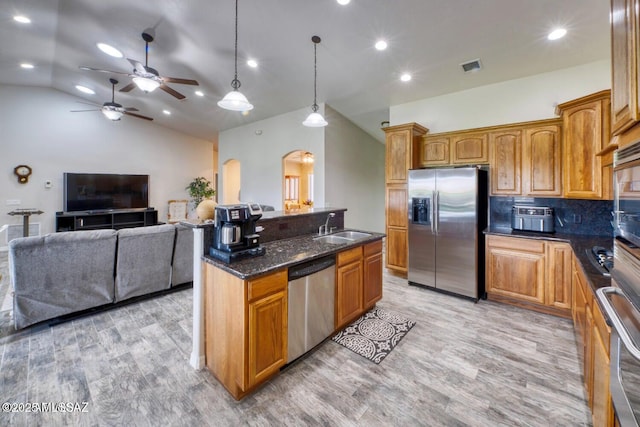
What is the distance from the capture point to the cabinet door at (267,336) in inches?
69.2

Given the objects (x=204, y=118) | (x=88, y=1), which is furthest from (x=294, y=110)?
(x=88, y=1)

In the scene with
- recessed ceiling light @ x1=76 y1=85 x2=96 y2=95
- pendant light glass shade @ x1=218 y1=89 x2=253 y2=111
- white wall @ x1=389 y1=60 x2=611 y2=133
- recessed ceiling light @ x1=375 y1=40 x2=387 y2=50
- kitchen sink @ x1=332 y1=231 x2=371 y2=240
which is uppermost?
recessed ceiling light @ x1=76 y1=85 x2=96 y2=95

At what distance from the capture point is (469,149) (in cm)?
381

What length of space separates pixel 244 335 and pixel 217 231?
2.60 feet

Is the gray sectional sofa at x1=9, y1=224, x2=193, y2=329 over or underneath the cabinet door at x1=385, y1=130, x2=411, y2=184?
underneath

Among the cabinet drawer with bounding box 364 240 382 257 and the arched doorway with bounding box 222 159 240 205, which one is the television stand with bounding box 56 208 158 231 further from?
the cabinet drawer with bounding box 364 240 382 257

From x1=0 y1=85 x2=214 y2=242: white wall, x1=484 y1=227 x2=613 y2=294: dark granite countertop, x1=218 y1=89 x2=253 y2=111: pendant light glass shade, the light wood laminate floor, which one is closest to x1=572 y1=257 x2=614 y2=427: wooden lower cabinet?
x1=484 y1=227 x2=613 y2=294: dark granite countertop

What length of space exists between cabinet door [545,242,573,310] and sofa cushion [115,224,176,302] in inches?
177

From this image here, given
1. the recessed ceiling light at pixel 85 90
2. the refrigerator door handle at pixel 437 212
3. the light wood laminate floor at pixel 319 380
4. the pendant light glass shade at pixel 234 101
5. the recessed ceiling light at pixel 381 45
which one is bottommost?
the light wood laminate floor at pixel 319 380

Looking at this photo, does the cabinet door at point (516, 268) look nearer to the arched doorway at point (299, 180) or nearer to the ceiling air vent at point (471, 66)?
the ceiling air vent at point (471, 66)

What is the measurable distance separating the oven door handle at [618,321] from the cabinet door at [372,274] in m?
1.81

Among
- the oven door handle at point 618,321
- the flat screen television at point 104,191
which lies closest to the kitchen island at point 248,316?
the oven door handle at point 618,321

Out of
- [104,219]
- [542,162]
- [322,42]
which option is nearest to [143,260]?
[322,42]

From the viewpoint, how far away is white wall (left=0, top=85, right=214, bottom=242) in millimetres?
5883
